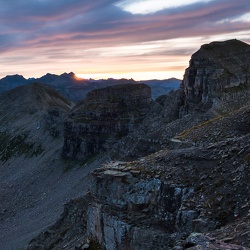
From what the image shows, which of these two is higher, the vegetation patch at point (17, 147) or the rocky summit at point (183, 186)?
the rocky summit at point (183, 186)

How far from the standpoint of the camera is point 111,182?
35.9 metres

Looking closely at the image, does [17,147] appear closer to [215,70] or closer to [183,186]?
[215,70]

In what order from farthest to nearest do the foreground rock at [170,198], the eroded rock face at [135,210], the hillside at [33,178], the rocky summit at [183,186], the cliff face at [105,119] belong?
1. the cliff face at [105,119]
2. the hillside at [33,178]
3. the eroded rock face at [135,210]
4. the rocky summit at [183,186]
5. the foreground rock at [170,198]

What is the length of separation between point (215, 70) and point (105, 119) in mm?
53246

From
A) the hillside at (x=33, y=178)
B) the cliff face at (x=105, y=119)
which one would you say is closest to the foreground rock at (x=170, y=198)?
the hillside at (x=33, y=178)

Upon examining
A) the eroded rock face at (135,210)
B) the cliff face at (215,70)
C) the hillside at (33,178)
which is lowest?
the hillside at (33,178)

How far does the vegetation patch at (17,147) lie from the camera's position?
15962cm

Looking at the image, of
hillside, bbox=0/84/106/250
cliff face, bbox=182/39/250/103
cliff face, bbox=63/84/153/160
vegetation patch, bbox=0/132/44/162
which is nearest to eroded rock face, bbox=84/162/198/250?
hillside, bbox=0/84/106/250

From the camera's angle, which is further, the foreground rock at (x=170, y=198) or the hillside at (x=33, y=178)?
the hillside at (x=33, y=178)

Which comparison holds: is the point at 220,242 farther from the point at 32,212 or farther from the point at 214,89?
the point at 32,212

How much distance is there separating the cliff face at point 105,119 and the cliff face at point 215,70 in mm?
37922

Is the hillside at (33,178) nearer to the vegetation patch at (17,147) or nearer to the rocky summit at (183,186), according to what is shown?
the vegetation patch at (17,147)

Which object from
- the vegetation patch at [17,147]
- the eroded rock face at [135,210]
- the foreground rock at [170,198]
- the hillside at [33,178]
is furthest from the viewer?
the vegetation patch at [17,147]

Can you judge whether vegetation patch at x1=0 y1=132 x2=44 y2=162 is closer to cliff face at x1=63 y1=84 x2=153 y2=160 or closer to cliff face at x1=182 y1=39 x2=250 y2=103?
cliff face at x1=63 y1=84 x2=153 y2=160
